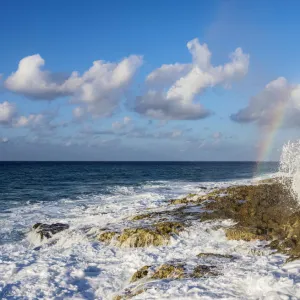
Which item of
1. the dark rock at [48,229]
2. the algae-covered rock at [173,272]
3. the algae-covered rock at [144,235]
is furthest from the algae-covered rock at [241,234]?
the dark rock at [48,229]

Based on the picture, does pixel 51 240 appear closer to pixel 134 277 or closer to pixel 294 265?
pixel 134 277

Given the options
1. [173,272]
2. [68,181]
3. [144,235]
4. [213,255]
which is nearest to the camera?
[173,272]

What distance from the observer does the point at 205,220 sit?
65.3ft

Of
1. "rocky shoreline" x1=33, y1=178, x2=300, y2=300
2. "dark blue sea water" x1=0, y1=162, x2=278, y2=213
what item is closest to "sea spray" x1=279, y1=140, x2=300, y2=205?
"rocky shoreline" x1=33, y1=178, x2=300, y2=300

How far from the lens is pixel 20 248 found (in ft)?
58.0

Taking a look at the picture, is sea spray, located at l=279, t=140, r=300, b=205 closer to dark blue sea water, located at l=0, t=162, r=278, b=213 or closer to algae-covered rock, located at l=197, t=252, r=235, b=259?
algae-covered rock, located at l=197, t=252, r=235, b=259

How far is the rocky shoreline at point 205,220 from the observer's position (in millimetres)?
11625

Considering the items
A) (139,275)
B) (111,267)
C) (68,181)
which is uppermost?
(139,275)

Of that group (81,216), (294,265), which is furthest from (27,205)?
(294,265)

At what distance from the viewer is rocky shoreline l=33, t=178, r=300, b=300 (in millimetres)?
11625

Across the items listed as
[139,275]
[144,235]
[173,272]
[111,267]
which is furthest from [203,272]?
[144,235]

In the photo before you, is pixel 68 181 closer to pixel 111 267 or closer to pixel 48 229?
pixel 48 229

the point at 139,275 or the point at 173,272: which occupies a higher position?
the point at 173,272

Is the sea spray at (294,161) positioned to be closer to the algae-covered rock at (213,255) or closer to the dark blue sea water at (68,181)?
the algae-covered rock at (213,255)
